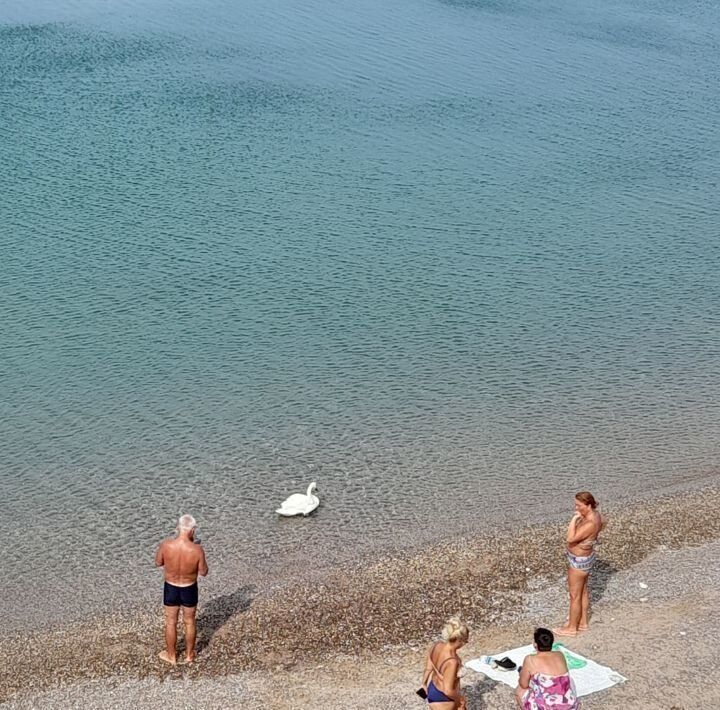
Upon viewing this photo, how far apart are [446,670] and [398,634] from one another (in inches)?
137

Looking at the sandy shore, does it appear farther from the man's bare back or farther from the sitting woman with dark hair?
the sitting woman with dark hair

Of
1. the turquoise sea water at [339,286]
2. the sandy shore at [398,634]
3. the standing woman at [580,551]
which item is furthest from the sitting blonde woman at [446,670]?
the turquoise sea water at [339,286]

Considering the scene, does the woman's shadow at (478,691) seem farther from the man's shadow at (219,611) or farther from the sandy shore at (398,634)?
the man's shadow at (219,611)

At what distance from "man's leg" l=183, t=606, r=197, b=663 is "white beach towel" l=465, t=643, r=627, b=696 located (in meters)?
3.60

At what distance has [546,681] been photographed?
10.6 metres

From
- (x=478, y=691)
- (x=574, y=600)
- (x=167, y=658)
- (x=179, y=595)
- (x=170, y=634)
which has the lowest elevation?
(x=167, y=658)

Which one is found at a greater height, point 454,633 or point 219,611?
point 454,633

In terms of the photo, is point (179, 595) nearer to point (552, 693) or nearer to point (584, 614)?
point (552, 693)

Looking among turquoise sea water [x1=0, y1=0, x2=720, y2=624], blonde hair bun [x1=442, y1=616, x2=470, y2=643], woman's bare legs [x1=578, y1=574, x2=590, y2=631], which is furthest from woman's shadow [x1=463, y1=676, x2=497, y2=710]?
turquoise sea water [x1=0, y1=0, x2=720, y2=624]

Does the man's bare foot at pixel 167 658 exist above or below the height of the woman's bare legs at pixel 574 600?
below

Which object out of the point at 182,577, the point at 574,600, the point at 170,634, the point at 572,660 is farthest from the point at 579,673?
the point at 170,634

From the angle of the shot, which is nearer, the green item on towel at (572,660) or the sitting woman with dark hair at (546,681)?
the sitting woman with dark hair at (546,681)

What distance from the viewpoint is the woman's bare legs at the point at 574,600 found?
535 inches

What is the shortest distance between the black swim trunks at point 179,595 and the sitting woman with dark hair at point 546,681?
15.7 ft
